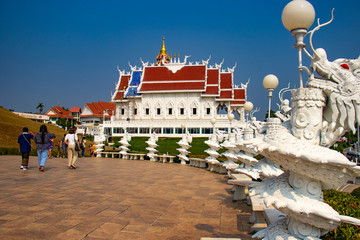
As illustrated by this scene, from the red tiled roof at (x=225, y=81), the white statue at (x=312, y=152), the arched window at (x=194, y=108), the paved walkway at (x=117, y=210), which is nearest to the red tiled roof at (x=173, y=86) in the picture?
the arched window at (x=194, y=108)

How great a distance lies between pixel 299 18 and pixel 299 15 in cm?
4

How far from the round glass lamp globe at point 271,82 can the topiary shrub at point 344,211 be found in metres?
2.65

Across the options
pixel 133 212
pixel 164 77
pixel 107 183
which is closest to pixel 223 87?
pixel 164 77

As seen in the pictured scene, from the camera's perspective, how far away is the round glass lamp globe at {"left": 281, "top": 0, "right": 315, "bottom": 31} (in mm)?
3506

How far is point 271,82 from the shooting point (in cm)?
684

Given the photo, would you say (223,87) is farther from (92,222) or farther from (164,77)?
(92,222)

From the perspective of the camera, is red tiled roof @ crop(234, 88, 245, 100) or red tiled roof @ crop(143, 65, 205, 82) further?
red tiled roof @ crop(234, 88, 245, 100)

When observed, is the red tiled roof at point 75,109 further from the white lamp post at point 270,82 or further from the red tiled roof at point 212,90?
the white lamp post at point 270,82

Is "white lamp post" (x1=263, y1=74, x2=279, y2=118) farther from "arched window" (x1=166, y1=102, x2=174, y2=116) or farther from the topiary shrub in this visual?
"arched window" (x1=166, y1=102, x2=174, y2=116)

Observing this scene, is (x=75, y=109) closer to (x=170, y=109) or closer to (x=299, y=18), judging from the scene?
(x=170, y=109)

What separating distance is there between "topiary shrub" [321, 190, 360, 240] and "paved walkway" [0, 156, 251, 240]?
131 centimetres

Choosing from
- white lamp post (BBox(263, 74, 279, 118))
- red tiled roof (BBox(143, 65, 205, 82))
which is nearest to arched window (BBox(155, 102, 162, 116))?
red tiled roof (BBox(143, 65, 205, 82))

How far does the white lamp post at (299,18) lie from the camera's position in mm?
3502

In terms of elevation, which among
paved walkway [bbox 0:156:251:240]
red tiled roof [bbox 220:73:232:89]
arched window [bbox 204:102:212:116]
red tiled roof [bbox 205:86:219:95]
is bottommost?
paved walkway [bbox 0:156:251:240]
